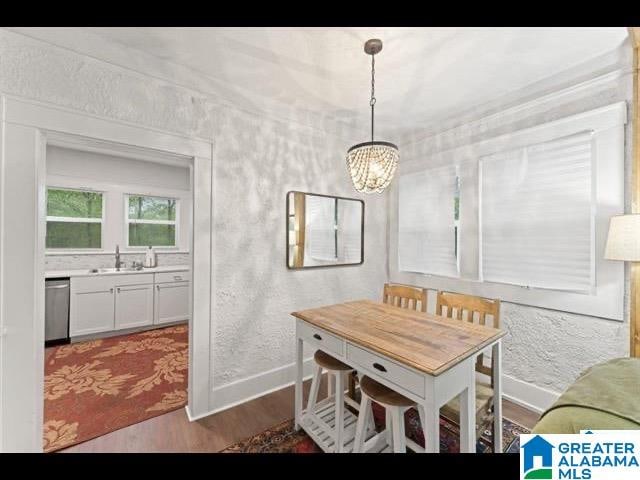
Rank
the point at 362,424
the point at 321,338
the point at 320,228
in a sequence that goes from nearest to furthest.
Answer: the point at 362,424 < the point at 321,338 < the point at 320,228

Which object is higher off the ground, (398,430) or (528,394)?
(398,430)

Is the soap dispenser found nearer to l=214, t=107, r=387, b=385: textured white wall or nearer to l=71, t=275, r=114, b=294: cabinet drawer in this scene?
l=71, t=275, r=114, b=294: cabinet drawer

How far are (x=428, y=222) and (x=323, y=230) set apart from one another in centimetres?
112

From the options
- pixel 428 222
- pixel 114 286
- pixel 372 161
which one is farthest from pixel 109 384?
pixel 428 222

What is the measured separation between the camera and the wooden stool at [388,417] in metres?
1.32

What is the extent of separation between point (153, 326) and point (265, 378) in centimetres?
229

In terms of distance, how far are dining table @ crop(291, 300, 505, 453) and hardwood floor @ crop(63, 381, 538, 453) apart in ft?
1.11

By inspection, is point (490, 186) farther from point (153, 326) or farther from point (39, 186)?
point (153, 326)

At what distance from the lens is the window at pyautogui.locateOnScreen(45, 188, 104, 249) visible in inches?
141

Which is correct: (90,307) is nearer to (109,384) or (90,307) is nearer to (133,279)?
(133,279)

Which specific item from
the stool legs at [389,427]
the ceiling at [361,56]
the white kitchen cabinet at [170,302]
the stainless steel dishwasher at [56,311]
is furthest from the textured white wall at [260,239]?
the stainless steel dishwasher at [56,311]

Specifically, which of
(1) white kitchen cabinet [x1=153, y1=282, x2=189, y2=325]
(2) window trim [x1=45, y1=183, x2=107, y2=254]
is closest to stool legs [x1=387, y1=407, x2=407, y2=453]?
(1) white kitchen cabinet [x1=153, y1=282, x2=189, y2=325]

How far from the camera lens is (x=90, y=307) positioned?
327 centimetres

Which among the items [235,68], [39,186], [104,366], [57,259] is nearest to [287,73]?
[235,68]
